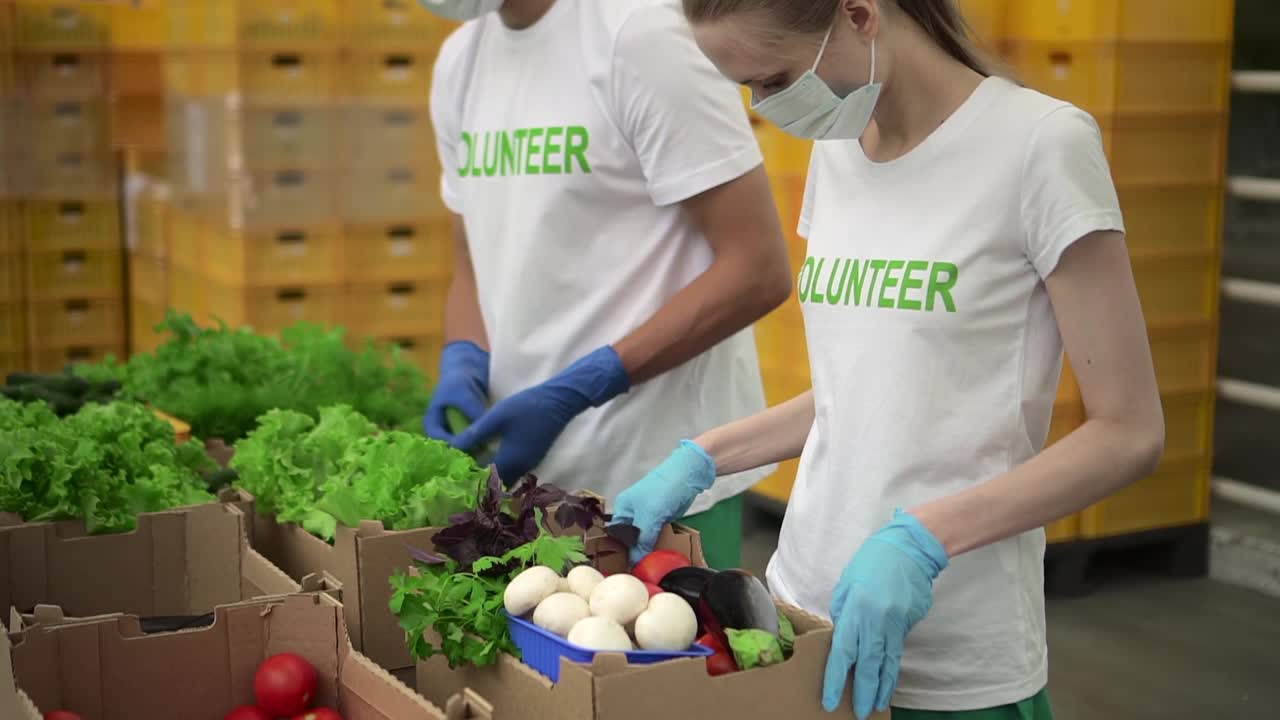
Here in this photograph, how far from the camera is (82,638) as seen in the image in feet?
5.97

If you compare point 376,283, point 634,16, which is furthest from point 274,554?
point 376,283

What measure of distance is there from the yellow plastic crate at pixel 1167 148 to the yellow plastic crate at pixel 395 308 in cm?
251

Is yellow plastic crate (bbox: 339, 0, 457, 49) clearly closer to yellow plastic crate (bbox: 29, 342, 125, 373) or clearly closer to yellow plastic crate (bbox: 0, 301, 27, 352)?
yellow plastic crate (bbox: 29, 342, 125, 373)

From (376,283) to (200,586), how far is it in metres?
3.48

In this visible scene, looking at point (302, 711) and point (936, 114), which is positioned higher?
point (936, 114)

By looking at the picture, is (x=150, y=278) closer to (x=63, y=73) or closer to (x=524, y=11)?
(x=63, y=73)

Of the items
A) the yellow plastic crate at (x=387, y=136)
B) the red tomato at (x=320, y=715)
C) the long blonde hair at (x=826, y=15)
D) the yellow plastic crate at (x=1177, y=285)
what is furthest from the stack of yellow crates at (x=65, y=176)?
the long blonde hair at (x=826, y=15)

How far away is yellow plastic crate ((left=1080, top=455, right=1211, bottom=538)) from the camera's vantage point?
509 cm

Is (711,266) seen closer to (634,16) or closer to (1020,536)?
(634,16)

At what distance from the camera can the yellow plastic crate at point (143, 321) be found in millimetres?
5898

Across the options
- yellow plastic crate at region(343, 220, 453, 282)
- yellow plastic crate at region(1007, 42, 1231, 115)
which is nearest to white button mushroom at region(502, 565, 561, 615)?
yellow plastic crate at region(1007, 42, 1231, 115)

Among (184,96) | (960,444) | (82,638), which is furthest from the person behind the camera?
(184,96)

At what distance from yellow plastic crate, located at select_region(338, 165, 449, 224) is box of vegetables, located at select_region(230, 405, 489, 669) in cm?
321

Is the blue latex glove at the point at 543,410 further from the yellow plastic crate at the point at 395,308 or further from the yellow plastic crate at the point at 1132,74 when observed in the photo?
the yellow plastic crate at the point at 395,308
